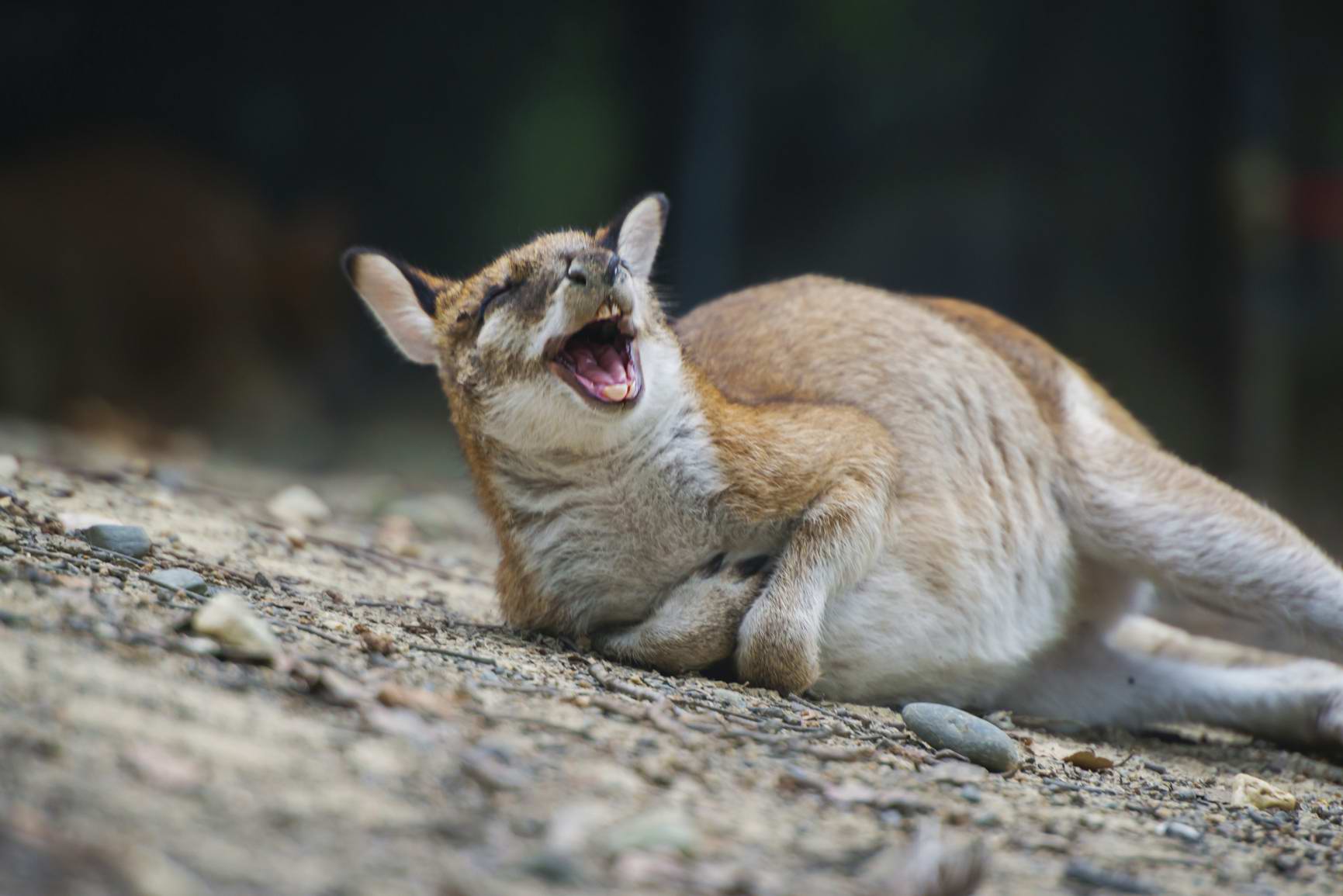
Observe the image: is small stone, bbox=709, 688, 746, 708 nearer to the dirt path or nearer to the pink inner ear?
the dirt path

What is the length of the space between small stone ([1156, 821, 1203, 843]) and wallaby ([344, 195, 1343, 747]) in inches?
51.7

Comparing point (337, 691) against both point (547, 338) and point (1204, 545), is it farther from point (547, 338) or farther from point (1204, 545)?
point (1204, 545)

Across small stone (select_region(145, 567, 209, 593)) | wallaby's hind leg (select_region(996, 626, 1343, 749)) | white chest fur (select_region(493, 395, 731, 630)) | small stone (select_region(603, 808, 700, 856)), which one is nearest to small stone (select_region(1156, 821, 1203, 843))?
small stone (select_region(603, 808, 700, 856))

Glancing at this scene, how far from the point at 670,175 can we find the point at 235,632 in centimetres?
952

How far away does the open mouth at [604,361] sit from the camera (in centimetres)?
466

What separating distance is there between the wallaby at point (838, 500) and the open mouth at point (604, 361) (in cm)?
1

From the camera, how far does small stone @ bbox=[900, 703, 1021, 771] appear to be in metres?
4.11

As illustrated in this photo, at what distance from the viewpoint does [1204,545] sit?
568 centimetres

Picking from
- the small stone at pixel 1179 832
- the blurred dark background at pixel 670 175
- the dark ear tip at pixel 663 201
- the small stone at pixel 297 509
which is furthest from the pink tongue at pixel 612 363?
the blurred dark background at pixel 670 175

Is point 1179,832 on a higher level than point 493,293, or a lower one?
lower

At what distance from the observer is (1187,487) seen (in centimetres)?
581

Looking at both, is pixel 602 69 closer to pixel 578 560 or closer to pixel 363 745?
pixel 578 560

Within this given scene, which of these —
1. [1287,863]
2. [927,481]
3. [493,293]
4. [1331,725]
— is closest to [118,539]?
[493,293]

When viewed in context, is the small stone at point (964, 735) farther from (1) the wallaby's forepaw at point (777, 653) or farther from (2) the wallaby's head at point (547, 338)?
(2) the wallaby's head at point (547, 338)
